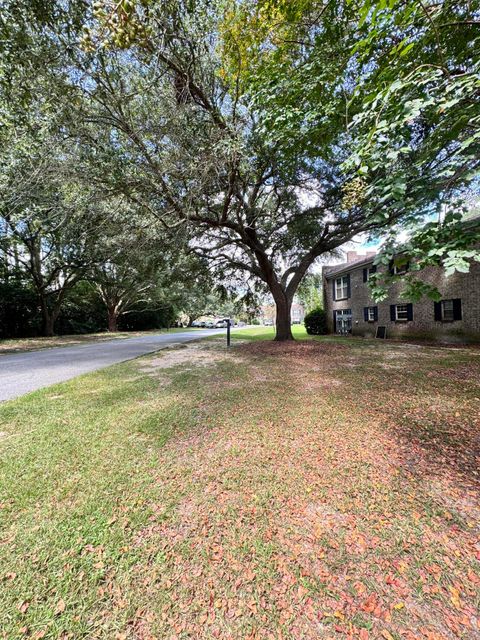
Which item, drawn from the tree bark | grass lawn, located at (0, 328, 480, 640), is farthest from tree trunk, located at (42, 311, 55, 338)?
grass lawn, located at (0, 328, 480, 640)

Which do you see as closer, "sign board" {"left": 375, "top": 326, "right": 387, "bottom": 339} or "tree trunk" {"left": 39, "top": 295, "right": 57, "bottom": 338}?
"sign board" {"left": 375, "top": 326, "right": 387, "bottom": 339}

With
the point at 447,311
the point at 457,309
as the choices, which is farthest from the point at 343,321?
the point at 457,309

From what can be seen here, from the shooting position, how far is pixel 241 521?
87.3 inches

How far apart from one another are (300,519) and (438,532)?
3.37ft

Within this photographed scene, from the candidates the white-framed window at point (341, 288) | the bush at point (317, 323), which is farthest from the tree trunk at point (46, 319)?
the white-framed window at point (341, 288)

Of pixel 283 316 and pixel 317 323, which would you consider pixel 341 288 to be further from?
pixel 283 316

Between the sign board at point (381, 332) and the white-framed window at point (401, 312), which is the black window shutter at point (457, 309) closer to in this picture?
the white-framed window at point (401, 312)

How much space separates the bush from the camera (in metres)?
21.3

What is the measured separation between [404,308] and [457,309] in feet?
8.59

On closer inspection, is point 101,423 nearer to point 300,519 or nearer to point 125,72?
point 300,519

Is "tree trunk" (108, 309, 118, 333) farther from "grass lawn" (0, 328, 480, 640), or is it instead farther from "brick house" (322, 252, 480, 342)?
"grass lawn" (0, 328, 480, 640)

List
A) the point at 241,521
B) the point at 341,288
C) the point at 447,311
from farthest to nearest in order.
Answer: the point at 341,288 < the point at 447,311 < the point at 241,521

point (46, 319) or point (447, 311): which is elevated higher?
point (46, 319)

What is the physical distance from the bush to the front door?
108 centimetres
